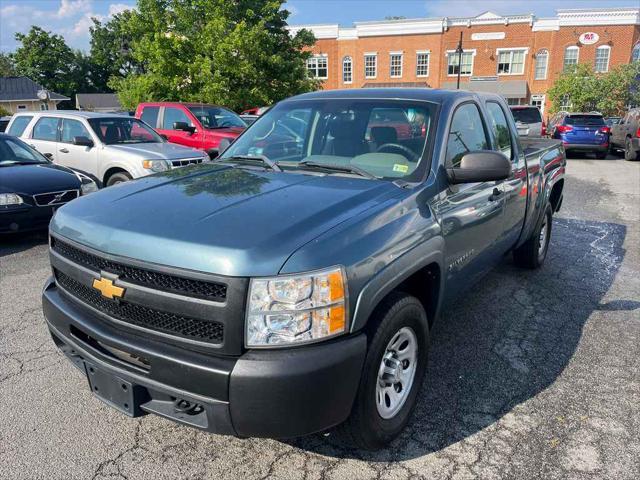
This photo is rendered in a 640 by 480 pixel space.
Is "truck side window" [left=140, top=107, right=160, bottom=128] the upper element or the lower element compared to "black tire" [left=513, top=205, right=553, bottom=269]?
upper

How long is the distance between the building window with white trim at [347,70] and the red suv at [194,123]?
3458 centimetres

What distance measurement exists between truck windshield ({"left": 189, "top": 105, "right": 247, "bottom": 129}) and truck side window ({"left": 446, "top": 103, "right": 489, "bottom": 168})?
842cm

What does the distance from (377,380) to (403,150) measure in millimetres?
1487

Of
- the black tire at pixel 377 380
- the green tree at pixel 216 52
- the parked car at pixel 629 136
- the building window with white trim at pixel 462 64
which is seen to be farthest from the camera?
the building window with white trim at pixel 462 64

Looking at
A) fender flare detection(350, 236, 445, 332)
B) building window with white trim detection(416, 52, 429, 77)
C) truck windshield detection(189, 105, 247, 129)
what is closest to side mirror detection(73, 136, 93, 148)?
truck windshield detection(189, 105, 247, 129)

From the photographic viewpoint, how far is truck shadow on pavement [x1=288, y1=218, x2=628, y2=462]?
2803 millimetres

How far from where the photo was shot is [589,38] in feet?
129

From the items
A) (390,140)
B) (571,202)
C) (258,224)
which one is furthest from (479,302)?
(571,202)

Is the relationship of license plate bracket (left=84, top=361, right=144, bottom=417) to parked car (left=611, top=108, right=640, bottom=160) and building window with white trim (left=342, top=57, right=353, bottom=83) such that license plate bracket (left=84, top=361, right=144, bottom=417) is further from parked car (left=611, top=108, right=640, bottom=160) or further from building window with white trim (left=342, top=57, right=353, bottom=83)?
building window with white trim (left=342, top=57, right=353, bottom=83)

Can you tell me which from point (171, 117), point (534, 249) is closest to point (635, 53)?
point (171, 117)

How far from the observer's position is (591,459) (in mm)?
2586

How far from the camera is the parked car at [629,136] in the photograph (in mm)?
16297

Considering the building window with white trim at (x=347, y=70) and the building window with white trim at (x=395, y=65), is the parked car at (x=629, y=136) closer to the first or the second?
the building window with white trim at (x=395, y=65)

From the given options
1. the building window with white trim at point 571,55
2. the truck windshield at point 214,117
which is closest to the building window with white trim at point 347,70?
the building window with white trim at point 571,55
